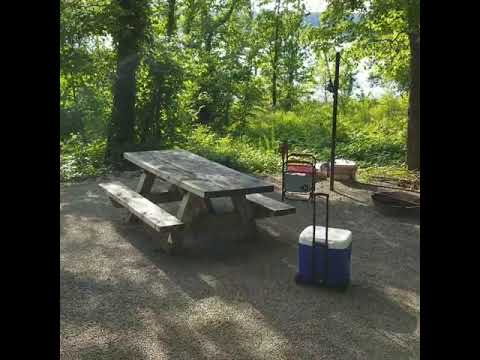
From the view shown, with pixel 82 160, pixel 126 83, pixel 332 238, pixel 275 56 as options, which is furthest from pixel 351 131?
pixel 332 238

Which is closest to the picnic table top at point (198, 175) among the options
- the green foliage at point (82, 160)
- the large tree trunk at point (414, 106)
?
the green foliage at point (82, 160)

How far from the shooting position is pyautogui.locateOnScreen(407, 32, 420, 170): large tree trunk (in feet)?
30.8

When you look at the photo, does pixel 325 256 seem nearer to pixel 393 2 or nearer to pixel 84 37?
pixel 393 2

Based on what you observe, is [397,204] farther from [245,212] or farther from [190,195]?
[190,195]

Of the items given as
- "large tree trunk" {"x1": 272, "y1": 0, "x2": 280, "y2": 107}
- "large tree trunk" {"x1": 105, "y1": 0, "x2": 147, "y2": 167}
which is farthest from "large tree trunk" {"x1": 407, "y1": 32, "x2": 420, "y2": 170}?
"large tree trunk" {"x1": 272, "y1": 0, "x2": 280, "y2": 107}

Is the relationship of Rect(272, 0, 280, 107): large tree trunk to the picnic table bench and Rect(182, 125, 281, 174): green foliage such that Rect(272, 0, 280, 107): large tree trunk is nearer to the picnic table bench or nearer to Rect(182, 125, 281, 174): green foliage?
Rect(182, 125, 281, 174): green foliage

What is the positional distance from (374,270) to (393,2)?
6.07 m

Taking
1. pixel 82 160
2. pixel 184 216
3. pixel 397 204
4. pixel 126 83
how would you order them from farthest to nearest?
pixel 126 83 < pixel 82 160 < pixel 397 204 < pixel 184 216

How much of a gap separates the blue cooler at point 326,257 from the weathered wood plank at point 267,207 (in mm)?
989

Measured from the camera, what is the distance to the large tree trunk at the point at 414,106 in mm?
9398

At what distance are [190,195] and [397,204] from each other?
318 centimetres

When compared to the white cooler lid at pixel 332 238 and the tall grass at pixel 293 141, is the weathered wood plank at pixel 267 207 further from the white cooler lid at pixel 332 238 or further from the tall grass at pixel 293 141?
the tall grass at pixel 293 141

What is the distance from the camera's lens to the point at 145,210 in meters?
5.14

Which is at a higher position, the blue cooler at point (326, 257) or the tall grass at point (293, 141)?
the tall grass at point (293, 141)
